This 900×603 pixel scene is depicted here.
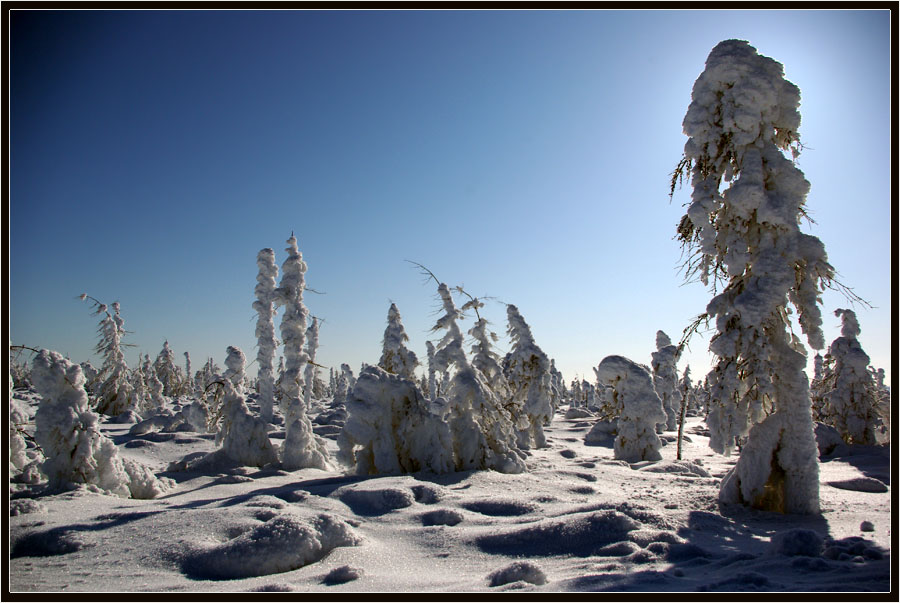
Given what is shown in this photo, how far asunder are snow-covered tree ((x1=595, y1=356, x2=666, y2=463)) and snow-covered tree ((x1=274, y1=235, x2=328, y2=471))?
11604mm

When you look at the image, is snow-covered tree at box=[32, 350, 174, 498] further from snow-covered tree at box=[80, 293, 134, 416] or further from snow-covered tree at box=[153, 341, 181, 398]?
snow-covered tree at box=[153, 341, 181, 398]

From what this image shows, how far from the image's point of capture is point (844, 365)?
19.5 m

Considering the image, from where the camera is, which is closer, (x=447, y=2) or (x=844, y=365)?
(x=447, y=2)

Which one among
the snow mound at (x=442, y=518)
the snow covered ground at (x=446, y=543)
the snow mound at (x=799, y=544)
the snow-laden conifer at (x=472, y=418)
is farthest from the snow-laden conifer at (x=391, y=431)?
the snow mound at (x=799, y=544)

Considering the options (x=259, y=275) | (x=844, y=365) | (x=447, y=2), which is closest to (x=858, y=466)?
(x=844, y=365)

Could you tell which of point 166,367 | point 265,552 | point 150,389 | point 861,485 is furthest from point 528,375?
point 166,367

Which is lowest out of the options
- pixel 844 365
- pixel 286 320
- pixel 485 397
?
pixel 485 397

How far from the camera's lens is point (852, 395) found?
1900cm

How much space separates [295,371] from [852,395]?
71.6 ft

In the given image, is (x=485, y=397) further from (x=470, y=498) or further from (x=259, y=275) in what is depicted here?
(x=259, y=275)

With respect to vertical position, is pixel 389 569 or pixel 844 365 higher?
pixel 844 365

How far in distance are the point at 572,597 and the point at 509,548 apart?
2.07 m

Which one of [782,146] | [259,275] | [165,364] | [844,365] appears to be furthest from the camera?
[165,364]

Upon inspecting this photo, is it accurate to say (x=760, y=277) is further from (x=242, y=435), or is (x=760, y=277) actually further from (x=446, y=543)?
(x=242, y=435)
